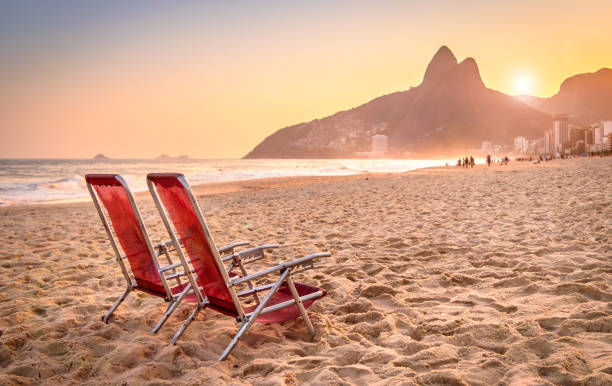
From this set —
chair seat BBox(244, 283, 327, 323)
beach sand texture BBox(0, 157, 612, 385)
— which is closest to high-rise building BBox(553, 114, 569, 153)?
beach sand texture BBox(0, 157, 612, 385)

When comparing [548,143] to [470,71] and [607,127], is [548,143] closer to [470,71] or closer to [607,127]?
[607,127]

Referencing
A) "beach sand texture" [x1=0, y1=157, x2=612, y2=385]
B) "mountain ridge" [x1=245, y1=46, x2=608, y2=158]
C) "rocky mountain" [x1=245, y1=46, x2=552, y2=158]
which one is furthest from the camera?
"rocky mountain" [x1=245, y1=46, x2=552, y2=158]

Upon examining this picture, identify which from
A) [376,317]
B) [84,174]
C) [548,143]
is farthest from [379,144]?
[376,317]

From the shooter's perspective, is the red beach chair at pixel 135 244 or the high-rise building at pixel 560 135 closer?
the red beach chair at pixel 135 244

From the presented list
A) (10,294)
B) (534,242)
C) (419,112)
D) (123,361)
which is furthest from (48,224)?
(419,112)

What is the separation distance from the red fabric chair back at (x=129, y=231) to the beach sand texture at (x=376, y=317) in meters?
0.38

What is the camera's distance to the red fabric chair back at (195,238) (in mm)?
2373

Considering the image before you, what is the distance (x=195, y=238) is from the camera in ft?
8.23

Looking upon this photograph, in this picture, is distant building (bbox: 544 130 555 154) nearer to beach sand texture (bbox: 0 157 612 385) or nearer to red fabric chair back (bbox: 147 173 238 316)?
beach sand texture (bbox: 0 157 612 385)

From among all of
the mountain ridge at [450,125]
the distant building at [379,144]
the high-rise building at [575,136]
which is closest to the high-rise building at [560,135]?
the high-rise building at [575,136]

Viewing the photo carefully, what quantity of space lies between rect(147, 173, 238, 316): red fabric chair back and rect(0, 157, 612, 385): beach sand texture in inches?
→ 15.4

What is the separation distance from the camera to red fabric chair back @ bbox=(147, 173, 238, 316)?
2.37m

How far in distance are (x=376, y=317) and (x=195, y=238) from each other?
1500mm

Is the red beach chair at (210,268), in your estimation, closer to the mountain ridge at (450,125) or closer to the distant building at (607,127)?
the distant building at (607,127)
